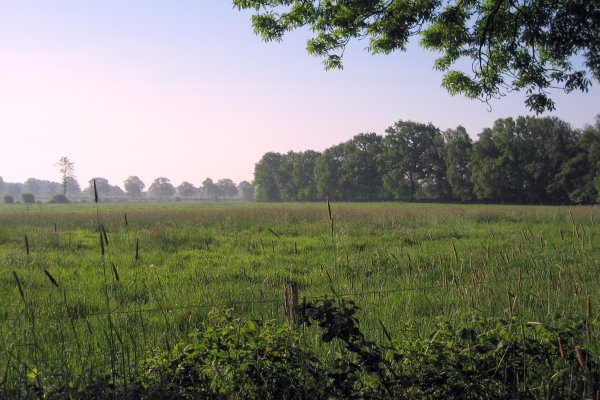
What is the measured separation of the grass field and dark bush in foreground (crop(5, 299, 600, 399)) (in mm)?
285

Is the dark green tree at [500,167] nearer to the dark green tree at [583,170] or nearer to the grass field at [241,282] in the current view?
the dark green tree at [583,170]

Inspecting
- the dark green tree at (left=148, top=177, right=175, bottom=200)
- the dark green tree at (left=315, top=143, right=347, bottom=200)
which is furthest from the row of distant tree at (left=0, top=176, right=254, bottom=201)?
the dark green tree at (left=315, top=143, right=347, bottom=200)

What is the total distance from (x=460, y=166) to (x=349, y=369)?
69.7m

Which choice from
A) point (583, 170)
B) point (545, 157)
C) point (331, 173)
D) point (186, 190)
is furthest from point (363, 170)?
point (186, 190)

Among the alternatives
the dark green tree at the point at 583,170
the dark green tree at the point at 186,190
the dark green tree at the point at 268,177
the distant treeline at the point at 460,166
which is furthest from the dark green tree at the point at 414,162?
the dark green tree at the point at 186,190

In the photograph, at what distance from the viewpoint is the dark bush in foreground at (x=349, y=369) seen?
288 centimetres

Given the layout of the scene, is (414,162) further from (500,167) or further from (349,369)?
(349,369)

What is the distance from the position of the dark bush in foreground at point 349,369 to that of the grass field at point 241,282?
0.29 m

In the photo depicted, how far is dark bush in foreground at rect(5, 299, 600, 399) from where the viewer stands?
9.45ft

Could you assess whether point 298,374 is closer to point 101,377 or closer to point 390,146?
point 101,377

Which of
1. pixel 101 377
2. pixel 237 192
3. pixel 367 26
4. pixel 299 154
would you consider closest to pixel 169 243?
pixel 367 26

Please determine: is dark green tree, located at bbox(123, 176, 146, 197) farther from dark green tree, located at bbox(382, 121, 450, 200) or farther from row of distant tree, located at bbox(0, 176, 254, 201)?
dark green tree, located at bbox(382, 121, 450, 200)

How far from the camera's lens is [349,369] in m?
3.01

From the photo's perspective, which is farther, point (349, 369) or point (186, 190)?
point (186, 190)
